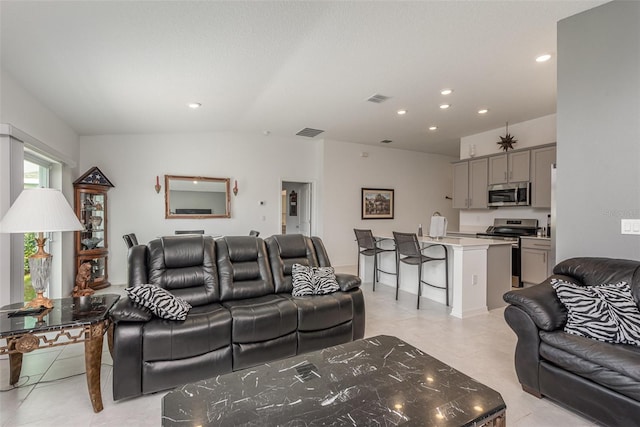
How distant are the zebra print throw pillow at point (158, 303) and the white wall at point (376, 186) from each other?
4.52m

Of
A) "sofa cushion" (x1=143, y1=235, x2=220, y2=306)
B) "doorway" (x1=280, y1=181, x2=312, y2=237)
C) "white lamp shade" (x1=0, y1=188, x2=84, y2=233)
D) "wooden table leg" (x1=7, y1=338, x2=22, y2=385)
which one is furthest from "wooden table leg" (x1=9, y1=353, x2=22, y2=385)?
"doorway" (x1=280, y1=181, x2=312, y2=237)

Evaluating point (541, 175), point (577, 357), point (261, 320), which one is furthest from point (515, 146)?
point (261, 320)

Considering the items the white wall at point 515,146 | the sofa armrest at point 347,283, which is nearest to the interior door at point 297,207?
the white wall at point 515,146

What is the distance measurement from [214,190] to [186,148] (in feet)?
3.02

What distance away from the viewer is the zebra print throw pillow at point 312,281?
2846mm

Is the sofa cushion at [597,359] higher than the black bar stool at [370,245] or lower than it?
lower

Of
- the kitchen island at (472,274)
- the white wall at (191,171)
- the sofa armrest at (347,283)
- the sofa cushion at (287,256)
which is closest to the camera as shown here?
the sofa armrest at (347,283)

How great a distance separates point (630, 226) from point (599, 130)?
0.79 m

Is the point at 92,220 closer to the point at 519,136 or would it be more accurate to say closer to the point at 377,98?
the point at 377,98

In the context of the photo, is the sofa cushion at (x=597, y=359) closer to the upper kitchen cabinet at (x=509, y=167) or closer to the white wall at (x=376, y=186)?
the upper kitchen cabinet at (x=509, y=167)

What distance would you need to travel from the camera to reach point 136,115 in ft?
14.3

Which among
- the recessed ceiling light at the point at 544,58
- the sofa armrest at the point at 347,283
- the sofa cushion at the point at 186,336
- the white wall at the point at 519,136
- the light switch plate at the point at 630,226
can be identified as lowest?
the sofa cushion at the point at 186,336

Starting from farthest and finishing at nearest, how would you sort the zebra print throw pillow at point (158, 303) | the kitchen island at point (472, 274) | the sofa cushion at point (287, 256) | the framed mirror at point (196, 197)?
the framed mirror at point (196, 197) < the kitchen island at point (472, 274) < the sofa cushion at point (287, 256) < the zebra print throw pillow at point (158, 303)

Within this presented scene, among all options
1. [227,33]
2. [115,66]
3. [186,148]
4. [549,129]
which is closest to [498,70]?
[549,129]
